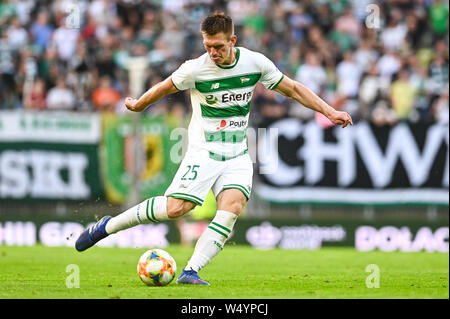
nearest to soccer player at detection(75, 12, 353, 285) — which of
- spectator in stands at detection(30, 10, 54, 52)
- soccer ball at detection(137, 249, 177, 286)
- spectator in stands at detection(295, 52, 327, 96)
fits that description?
soccer ball at detection(137, 249, 177, 286)

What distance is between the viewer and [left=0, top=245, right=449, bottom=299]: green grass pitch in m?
8.62

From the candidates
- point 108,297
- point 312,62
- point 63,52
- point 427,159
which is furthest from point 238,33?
point 108,297

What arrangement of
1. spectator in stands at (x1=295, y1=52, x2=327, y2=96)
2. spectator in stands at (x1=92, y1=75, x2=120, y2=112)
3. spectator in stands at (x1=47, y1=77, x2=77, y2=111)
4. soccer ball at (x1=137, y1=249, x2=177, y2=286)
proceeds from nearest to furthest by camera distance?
soccer ball at (x1=137, y1=249, x2=177, y2=286) → spectator in stands at (x1=47, y1=77, x2=77, y2=111) → spectator in stands at (x1=92, y1=75, x2=120, y2=112) → spectator in stands at (x1=295, y1=52, x2=327, y2=96)

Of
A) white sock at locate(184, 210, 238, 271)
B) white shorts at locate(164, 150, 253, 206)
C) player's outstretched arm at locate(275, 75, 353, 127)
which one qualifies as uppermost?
player's outstretched arm at locate(275, 75, 353, 127)

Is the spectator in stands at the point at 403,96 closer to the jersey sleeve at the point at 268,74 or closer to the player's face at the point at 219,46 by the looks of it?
the jersey sleeve at the point at 268,74

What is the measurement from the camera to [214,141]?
9586mm

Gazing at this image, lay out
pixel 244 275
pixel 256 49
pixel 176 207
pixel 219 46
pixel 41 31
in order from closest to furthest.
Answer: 1. pixel 219 46
2. pixel 176 207
3. pixel 244 275
4. pixel 256 49
5. pixel 41 31

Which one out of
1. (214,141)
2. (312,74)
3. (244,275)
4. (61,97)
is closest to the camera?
(214,141)

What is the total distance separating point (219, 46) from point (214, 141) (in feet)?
3.15

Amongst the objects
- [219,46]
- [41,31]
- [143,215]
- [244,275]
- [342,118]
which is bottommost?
[244,275]

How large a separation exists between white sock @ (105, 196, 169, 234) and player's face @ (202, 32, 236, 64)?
139 cm

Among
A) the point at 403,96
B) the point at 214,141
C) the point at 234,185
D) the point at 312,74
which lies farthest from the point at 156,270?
→ the point at 403,96

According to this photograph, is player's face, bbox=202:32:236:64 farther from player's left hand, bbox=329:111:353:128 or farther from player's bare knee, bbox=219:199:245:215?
player's bare knee, bbox=219:199:245:215

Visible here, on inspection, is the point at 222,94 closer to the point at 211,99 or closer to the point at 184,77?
the point at 211,99
